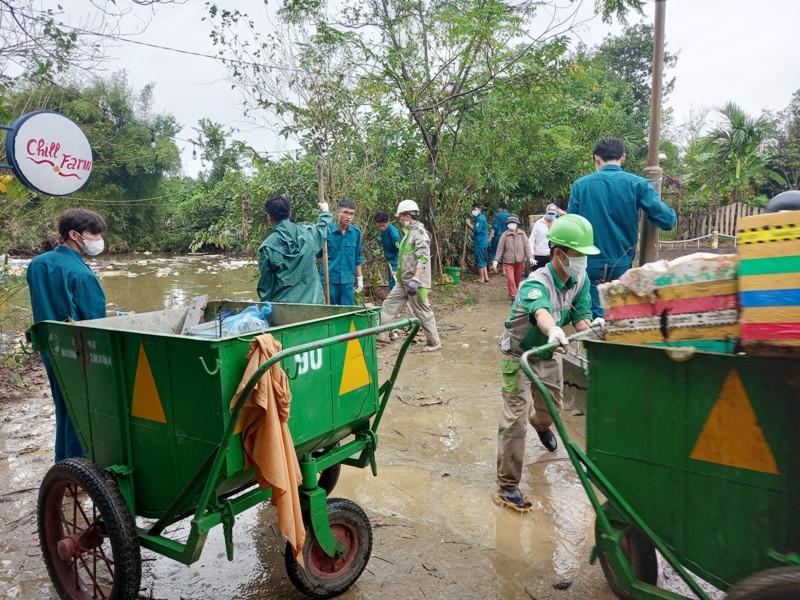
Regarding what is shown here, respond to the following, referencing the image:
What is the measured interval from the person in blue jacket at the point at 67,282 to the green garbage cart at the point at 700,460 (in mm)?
2808

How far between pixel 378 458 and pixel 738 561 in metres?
2.78

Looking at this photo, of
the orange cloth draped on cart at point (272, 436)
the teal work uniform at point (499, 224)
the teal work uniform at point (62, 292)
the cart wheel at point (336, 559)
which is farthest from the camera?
the teal work uniform at point (499, 224)

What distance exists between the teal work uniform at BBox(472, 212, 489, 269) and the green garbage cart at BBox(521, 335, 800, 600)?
11372 millimetres

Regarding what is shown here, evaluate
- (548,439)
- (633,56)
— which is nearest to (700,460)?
(548,439)

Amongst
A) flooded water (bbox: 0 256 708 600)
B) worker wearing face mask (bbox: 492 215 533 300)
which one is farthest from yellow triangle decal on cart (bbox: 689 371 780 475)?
worker wearing face mask (bbox: 492 215 533 300)

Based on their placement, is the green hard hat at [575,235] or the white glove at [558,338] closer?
the white glove at [558,338]

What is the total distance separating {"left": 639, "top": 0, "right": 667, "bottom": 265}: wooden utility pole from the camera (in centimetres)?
456

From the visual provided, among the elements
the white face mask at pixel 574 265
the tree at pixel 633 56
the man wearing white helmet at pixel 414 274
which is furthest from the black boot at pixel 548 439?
the tree at pixel 633 56

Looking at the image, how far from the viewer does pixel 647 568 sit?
2359mm

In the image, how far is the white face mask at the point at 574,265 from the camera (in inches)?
120

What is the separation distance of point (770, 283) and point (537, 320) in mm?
1318

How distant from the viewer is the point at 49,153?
464cm

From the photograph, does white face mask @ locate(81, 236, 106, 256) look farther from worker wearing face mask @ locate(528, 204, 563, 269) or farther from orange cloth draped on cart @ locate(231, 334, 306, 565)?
worker wearing face mask @ locate(528, 204, 563, 269)

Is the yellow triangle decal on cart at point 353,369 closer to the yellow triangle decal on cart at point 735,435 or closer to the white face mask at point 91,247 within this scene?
the yellow triangle decal on cart at point 735,435
